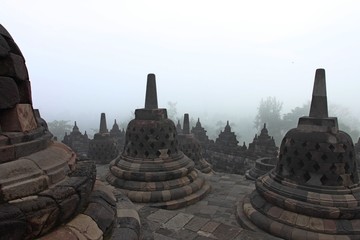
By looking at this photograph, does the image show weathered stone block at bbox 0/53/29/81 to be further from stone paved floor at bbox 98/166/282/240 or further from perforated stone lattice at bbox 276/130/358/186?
perforated stone lattice at bbox 276/130/358/186

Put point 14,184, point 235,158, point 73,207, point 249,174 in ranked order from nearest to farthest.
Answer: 1. point 14,184
2. point 73,207
3. point 249,174
4. point 235,158

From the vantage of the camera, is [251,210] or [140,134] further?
[140,134]

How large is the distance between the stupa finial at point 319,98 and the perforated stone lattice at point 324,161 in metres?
0.49

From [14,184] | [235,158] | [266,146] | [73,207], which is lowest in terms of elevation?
[235,158]

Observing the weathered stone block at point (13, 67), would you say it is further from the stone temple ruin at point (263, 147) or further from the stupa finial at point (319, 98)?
the stone temple ruin at point (263, 147)

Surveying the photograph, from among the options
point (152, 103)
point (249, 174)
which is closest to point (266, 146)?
point (249, 174)

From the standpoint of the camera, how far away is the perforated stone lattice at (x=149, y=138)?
7.57 meters

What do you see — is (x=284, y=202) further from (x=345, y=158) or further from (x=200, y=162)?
(x=200, y=162)

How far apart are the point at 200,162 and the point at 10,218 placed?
1056 centimetres

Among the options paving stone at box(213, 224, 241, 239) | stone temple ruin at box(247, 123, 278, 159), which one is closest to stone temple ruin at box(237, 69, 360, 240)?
paving stone at box(213, 224, 241, 239)

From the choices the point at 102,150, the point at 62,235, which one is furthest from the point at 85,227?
the point at 102,150

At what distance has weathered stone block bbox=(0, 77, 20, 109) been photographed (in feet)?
6.85

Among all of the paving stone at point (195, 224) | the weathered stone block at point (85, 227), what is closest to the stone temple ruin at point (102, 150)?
the paving stone at point (195, 224)

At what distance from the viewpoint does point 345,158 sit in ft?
17.1
